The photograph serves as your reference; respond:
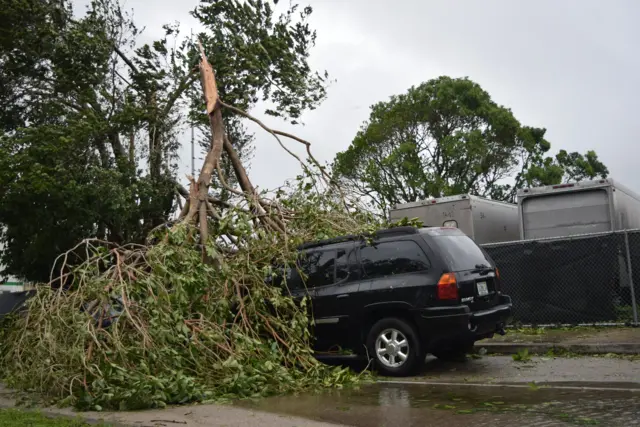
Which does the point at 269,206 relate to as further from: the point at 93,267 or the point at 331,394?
the point at 331,394

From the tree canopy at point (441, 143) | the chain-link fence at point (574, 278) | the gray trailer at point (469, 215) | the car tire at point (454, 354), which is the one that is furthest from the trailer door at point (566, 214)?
the tree canopy at point (441, 143)

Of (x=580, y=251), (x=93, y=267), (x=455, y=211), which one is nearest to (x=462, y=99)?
(x=455, y=211)

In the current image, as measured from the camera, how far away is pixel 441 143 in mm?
35531

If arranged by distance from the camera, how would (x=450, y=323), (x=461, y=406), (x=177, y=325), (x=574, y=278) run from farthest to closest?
1. (x=574, y=278)
2. (x=450, y=323)
3. (x=177, y=325)
4. (x=461, y=406)

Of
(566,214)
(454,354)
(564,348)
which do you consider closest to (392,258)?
(454,354)

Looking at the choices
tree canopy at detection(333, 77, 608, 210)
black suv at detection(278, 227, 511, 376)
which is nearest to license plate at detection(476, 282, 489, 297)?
black suv at detection(278, 227, 511, 376)

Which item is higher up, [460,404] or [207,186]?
[207,186]

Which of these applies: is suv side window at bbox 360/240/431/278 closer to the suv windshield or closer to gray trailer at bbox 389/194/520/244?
the suv windshield

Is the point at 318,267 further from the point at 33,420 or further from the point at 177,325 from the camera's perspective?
the point at 33,420

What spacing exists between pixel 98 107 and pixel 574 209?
1105 centimetres

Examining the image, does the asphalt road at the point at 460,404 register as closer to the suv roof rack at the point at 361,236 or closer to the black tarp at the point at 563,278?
the suv roof rack at the point at 361,236

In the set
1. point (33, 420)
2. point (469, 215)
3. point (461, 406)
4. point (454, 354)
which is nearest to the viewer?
point (33, 420)

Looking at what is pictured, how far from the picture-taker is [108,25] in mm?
17453

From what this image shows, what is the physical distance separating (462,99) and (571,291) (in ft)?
81.0
